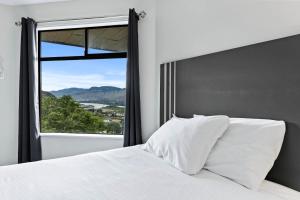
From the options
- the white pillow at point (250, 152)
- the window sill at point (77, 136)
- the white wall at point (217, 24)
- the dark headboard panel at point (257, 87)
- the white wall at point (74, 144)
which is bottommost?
the white wall at point (74, 144)

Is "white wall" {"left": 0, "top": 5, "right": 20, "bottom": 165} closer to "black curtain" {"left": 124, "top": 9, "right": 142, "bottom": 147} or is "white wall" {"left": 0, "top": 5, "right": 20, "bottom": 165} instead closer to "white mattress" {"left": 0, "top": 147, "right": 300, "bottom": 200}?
"black curtain" {"left": 124, "top": 9, "right": 142, "bottom": 147}

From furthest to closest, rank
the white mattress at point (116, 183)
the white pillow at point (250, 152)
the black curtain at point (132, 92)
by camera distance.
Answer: the black curtain at point (132, 92), the white pillow at point (250, 152), the white mattress at point (116, 183)

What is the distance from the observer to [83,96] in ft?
10.4

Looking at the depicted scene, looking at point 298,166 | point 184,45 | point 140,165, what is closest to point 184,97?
point 184,45

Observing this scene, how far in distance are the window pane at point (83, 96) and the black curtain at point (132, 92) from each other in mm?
369

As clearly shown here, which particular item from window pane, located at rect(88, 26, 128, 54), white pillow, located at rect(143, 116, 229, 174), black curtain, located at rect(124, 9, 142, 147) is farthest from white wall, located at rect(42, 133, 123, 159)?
white pillow, located at rect(143, 116, 229, 174)

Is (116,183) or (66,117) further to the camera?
(66,117)

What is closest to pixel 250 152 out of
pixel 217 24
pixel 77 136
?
pixel 217 24

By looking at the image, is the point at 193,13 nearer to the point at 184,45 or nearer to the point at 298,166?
the point at 184,45

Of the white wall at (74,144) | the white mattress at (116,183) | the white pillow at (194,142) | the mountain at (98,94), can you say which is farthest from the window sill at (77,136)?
the white pillow at (194,142)

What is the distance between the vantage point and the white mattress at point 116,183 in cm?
104

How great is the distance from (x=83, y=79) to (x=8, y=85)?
38.7 inches

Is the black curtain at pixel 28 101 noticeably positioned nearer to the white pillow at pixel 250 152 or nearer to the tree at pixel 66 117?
the tree at pixel 66 117

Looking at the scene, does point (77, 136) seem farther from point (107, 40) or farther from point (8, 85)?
point (107, 40)
